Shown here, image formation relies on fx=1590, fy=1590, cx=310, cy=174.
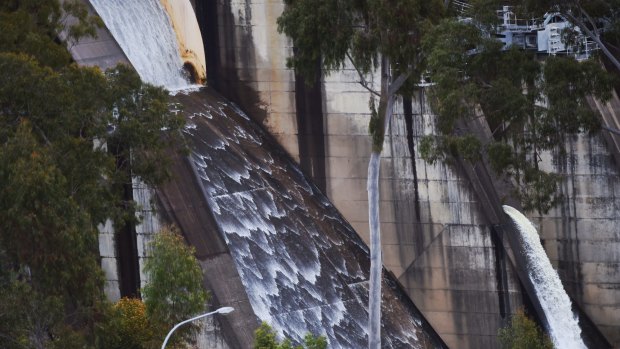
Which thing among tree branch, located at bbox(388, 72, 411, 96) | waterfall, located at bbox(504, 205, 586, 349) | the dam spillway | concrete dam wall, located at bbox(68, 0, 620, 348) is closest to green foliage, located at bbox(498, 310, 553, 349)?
waterfall, located at bbox(504, 205, 586, 349)

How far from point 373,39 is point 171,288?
21.7 feet

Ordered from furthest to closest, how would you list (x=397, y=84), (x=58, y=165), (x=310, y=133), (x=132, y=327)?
(x=310, y=133)
(x=397, y=84)
(x=132, y=327)
(x=58, y=165)

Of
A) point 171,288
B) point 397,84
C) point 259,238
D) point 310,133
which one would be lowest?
point 259,238

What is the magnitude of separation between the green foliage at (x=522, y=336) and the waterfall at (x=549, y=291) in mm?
843

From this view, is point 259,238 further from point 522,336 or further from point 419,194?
point 522,336

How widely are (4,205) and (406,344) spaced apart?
11.7 metres

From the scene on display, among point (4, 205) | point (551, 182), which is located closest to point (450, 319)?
point (551, 182)

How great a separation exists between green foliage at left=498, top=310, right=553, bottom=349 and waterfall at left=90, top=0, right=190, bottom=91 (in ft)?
31.7

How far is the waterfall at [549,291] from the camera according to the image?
37062 mm

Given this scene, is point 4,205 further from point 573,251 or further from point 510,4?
point 573,251

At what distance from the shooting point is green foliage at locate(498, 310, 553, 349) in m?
35.0

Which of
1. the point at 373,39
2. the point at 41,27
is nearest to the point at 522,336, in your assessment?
the point at 373,39

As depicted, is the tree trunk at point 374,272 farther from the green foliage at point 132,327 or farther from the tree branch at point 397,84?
the green foliage at point 132,327

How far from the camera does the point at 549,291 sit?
3706 cm
